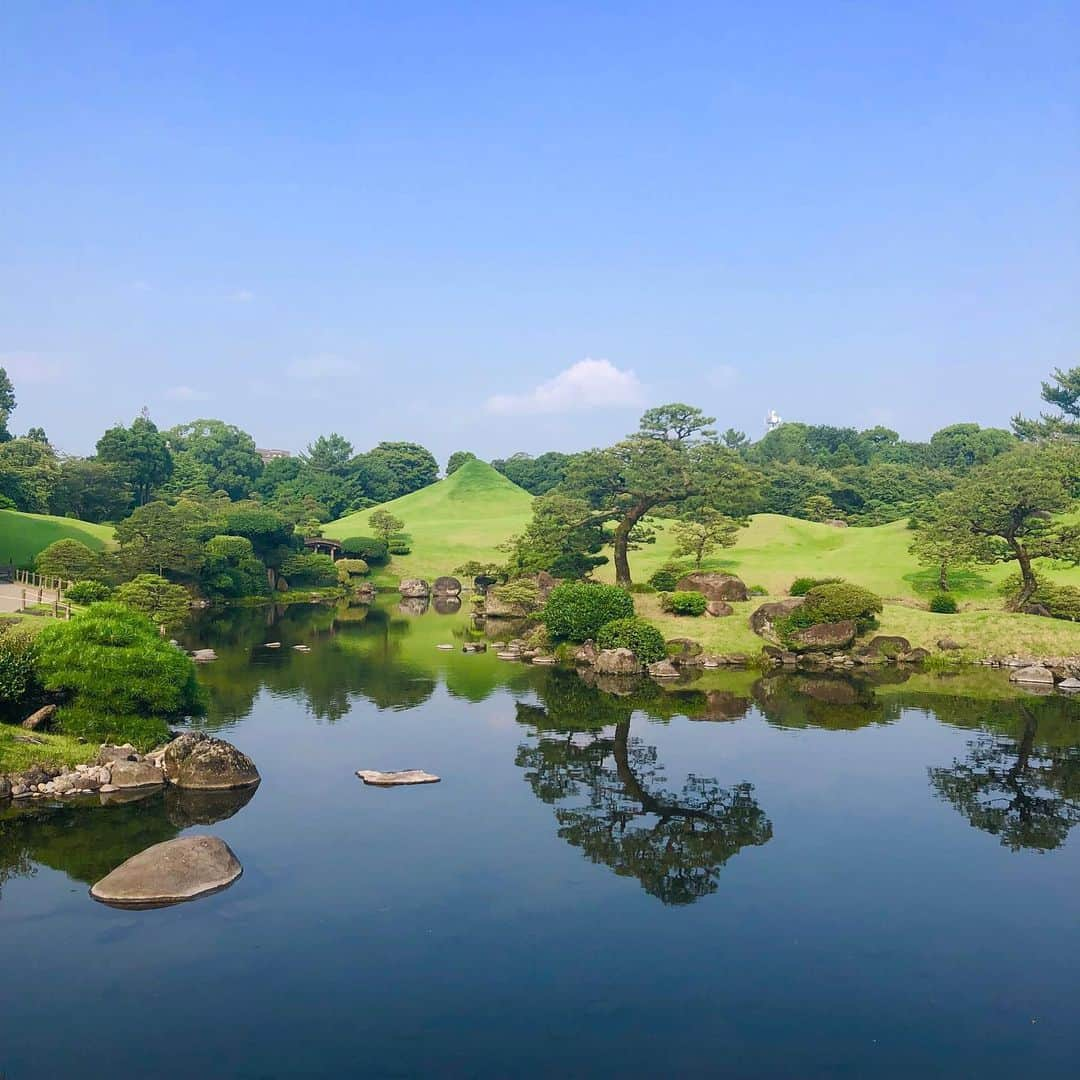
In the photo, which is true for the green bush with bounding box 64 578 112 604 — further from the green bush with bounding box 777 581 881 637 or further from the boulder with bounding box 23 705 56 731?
the green bush with bounding box 777 581 881 637

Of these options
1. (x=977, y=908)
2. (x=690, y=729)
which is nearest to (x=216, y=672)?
(x=690, y=729)

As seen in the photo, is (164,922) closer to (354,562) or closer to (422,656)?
(422,656)

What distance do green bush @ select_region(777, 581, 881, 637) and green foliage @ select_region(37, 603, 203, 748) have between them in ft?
99.3

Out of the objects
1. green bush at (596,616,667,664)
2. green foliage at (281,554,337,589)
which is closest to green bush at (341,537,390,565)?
green foliage at (281,554,337,589)

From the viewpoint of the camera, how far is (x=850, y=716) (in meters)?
36.1

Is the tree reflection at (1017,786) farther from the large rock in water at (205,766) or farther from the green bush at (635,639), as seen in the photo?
the large rock in water at (205,766)

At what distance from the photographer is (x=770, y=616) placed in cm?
4919

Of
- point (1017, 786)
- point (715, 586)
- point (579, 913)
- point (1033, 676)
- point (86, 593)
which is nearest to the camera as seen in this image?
point (579, 913)

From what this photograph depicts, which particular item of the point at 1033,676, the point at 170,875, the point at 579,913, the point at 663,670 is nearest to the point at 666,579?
the point at 663,670

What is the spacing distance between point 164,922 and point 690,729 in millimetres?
19897

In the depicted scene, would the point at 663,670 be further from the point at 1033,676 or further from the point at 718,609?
the point at 1033,676

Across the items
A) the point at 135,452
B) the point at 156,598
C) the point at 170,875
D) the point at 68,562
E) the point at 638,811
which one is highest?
the point at 135,452

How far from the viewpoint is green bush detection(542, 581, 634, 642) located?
47469 millimetres

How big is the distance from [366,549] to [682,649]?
166ft
